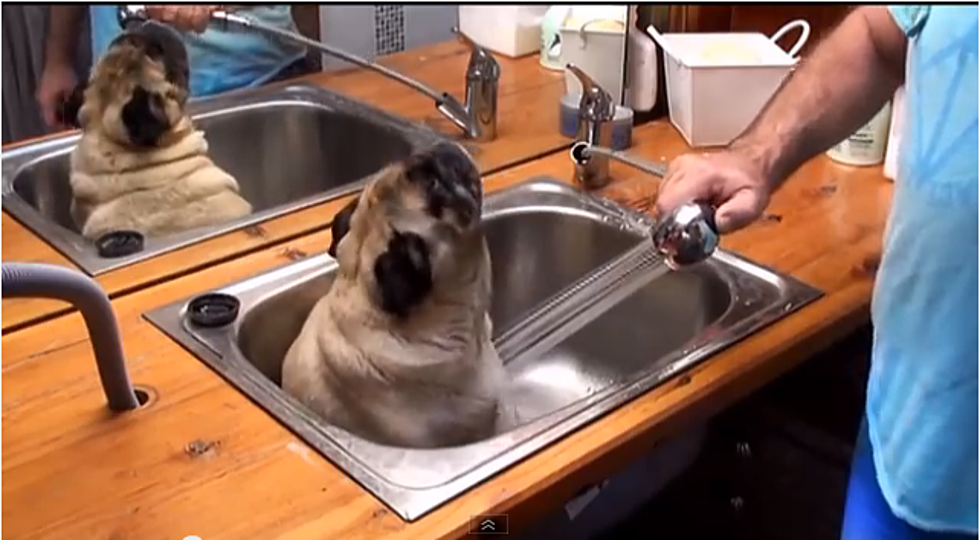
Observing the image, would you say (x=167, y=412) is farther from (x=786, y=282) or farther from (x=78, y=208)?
(x=786, y=282)

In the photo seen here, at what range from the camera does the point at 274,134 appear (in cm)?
172

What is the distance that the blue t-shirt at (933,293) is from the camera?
2.65 ft

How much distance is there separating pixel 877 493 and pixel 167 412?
59 cm

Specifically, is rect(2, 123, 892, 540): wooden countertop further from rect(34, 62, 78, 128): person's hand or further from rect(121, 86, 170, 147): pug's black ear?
rect(34, 62, 78, 128): person's hand

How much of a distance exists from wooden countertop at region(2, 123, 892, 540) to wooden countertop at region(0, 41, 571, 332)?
3 cm

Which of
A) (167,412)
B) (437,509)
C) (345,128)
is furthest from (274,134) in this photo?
(437,509)

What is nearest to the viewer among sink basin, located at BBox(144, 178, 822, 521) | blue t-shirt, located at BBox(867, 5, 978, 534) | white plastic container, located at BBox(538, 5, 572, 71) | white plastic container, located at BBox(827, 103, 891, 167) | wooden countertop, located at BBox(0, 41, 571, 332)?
blue t-shirt, located at BBox(867, 5, 978, 534)

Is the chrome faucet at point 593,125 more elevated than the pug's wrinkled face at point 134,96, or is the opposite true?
the pug's wrinkled face at point 134,96

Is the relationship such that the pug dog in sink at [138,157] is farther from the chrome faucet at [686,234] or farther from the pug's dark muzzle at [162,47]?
the chrome faucet at [686,234]

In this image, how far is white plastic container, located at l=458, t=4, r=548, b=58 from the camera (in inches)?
75.9

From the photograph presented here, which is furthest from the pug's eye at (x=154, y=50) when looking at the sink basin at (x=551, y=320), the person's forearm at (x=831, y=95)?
the person's forearm at (x=831, y=95)

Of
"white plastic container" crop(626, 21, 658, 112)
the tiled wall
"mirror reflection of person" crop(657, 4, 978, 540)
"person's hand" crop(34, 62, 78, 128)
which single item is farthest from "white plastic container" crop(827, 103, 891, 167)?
"person's hand" crop(34, 62, 78, 128)

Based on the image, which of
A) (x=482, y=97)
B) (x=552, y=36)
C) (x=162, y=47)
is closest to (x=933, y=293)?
(x=482, y=97)

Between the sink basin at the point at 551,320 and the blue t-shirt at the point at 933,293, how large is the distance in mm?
256
